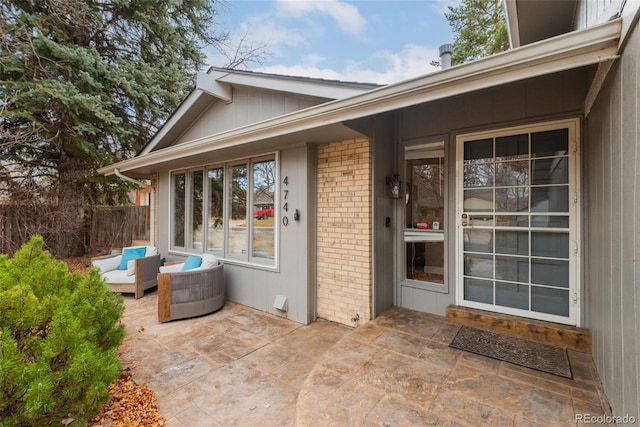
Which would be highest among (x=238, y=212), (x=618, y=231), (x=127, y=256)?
(x=238, y=212)

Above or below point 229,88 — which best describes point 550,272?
below

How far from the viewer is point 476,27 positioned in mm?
8922

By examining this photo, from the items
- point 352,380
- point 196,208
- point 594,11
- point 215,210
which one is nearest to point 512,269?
point 352,380

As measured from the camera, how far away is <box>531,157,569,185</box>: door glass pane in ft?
10.1

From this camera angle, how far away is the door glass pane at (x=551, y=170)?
3.09m

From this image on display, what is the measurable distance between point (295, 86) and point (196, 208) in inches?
135

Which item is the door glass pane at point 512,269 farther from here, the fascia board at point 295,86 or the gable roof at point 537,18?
the gable roof at point 537,18

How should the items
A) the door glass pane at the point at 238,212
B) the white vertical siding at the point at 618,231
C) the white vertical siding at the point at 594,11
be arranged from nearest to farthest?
the white vertical siding at the point at 618,231 < the white vertical siding at the point at 594,11 < the door glass pane at the point at 238,212

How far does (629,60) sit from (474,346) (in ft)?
8.40

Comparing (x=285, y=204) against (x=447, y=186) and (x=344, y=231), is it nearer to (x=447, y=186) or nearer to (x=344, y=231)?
(x=344, y=231)

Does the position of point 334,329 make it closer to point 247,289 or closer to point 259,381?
point 259,381

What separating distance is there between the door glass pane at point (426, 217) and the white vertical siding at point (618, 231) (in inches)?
58.9

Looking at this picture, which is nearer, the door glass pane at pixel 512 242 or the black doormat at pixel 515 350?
the black doormat at pixel 515 350

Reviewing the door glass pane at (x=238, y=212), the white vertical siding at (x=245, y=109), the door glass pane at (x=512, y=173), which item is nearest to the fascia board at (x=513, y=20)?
the door glass pane at (x=512, y=173)
